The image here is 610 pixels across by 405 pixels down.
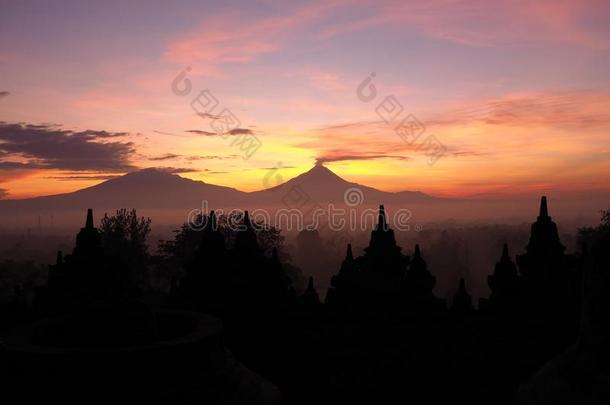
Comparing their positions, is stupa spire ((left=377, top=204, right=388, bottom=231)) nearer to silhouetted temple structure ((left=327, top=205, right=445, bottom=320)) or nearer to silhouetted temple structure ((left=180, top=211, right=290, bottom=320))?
silhouetted temple structure ((left=327, top=205, right=445, bottom=320))

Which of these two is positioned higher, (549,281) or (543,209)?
(543,209)

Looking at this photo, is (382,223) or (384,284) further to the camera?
(382,223)

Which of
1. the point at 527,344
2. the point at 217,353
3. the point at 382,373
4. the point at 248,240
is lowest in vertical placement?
the point at 382,373

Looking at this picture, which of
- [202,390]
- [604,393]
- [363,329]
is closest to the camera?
[604,393]

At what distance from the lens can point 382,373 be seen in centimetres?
1605

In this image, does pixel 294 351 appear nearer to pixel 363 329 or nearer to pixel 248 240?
pixel 363 329

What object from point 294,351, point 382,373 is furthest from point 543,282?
point 294,351

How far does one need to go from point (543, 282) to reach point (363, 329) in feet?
18.6

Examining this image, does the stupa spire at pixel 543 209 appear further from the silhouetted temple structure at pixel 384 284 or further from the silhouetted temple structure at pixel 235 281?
the silhouetted temple structure at pixel 235 281

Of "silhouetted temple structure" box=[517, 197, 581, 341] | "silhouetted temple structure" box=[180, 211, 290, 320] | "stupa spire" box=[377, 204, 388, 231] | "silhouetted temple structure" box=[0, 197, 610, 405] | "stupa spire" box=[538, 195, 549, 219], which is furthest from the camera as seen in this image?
"silhouetted temple structure" box=[180, 211, 290, 320]

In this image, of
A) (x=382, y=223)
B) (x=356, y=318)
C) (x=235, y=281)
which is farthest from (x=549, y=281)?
(x=235, y=281)

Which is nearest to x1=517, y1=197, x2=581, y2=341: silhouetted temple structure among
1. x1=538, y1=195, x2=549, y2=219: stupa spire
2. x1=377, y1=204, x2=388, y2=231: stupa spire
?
x1=538, y1=195, x2=549, y2=219: stupa spire

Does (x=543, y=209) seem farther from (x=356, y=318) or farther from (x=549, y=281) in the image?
(x=356, y=318)

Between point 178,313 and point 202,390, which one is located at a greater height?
point 178,313
